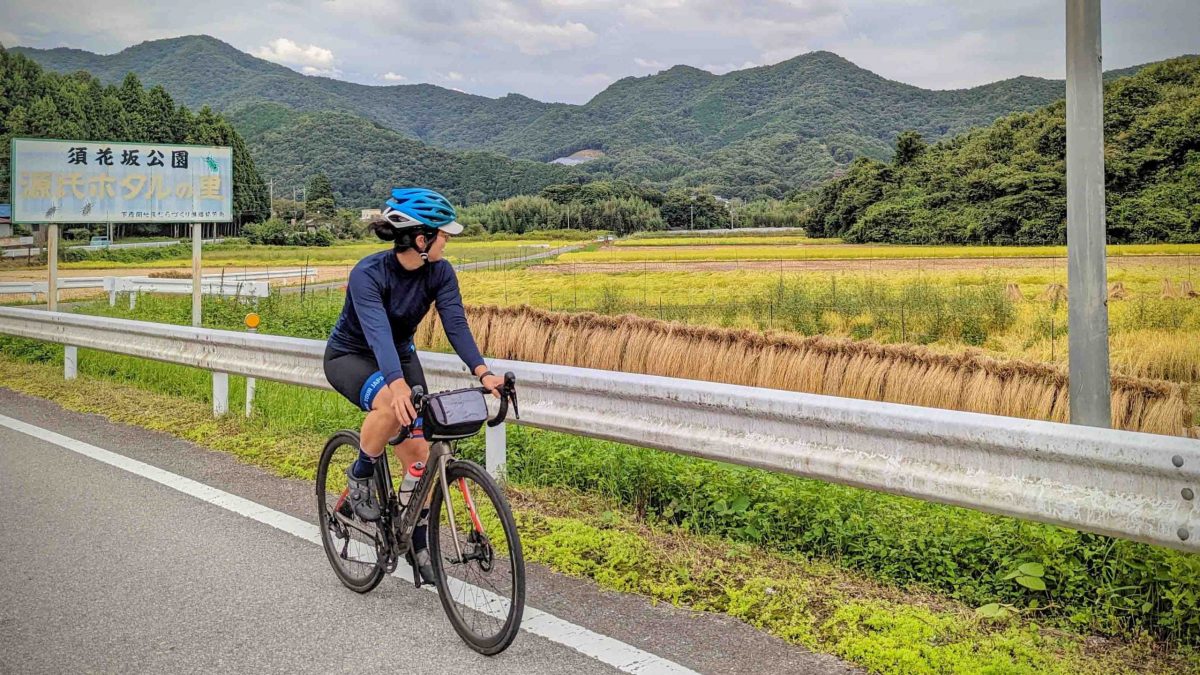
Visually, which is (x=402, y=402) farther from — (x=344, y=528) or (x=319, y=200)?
(x=319, y=200)

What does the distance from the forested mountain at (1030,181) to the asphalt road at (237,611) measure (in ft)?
52.3

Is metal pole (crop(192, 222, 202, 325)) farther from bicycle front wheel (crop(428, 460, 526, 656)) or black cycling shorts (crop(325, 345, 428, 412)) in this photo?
bicycle front wheel (crop(428, 460, 526, 656))

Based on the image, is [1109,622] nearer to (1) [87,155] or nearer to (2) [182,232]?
(1) [87,155]

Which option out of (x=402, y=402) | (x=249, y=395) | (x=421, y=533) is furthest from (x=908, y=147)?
(x=402, y=402)

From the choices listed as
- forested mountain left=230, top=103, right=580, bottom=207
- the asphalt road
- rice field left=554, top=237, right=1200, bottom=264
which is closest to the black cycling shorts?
the asphalt road

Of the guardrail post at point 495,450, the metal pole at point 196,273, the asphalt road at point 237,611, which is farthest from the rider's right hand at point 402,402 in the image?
the metal pole at point 196,273

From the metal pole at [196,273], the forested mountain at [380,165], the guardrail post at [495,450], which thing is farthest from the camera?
the forested mountain at [380,165]

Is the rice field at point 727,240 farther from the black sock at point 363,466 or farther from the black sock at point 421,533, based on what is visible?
the black sock at point 421,533

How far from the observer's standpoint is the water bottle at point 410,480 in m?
4.20

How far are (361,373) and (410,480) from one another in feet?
1.66

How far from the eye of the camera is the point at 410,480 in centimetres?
423

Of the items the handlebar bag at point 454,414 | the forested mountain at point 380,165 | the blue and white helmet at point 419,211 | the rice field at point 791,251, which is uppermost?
the forested mountain at point 380,165

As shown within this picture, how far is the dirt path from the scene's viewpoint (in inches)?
1285

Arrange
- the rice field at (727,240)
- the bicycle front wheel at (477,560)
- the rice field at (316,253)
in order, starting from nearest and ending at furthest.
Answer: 1. the bicycle front wheel at (477,560)
2. the rice field at (316,253)
3. the rice field at (727,240)
